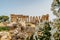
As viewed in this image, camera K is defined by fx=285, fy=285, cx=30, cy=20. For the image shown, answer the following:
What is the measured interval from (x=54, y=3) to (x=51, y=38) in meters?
1.12

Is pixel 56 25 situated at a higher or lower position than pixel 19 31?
higher

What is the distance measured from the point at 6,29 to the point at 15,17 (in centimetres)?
726

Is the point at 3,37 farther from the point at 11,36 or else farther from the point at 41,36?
the point at 41,36

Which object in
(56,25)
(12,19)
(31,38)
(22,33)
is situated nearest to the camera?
(56,25)

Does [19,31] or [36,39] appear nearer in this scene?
[36,39]

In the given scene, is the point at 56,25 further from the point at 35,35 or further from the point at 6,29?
the point at 6,29

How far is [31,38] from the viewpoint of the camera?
9242 millimetres

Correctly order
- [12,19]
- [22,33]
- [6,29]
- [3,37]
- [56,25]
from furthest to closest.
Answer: [12,19]
[6,29]
[3,37]
[22,33]
[56,25]

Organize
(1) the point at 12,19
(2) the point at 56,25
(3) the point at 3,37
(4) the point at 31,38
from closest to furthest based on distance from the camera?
(2) the point at 56,25
(4) the point at 31,38
(3) the point at 3,37
(1) the point at 12,19

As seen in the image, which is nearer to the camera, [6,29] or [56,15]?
[56,15]

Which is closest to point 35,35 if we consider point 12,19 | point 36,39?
point 36,39

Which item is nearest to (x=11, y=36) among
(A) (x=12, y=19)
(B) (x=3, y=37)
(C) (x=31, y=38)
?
(B) (x=3, y=37)

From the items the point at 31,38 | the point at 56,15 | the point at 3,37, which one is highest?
the point at 56,15

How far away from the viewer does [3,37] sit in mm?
44000
